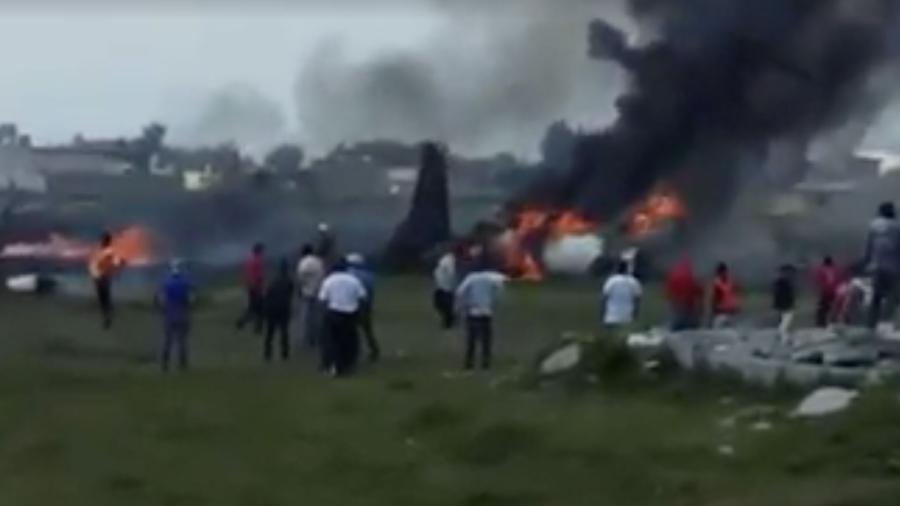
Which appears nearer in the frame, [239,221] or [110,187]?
[239,221]

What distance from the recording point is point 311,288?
30.7 m

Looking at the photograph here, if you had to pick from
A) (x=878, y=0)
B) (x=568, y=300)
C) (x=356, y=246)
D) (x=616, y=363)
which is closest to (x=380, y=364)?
(x=616, y=363)

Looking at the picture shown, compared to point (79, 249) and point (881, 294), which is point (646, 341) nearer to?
point (881, 294)

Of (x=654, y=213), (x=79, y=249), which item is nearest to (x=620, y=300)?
(x=79, y=249)

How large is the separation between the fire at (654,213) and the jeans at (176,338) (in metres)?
32.7

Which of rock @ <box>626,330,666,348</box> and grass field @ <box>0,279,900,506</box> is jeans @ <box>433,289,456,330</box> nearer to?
grass field @ <box>0,279,900,506</box>

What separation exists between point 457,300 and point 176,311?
11.1 feet

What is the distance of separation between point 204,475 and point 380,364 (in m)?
11.4

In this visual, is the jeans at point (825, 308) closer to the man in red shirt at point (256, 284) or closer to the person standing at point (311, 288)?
the person standing at point (311, 288)

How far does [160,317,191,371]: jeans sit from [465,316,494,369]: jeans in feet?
11.0

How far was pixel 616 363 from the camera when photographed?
22.8 m

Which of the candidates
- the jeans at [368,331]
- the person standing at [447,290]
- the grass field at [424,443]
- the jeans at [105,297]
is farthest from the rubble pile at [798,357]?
the jeans at [105,297]

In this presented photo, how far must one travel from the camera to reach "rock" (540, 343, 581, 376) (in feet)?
76.7

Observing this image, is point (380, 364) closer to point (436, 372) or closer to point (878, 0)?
point (436, 372)
